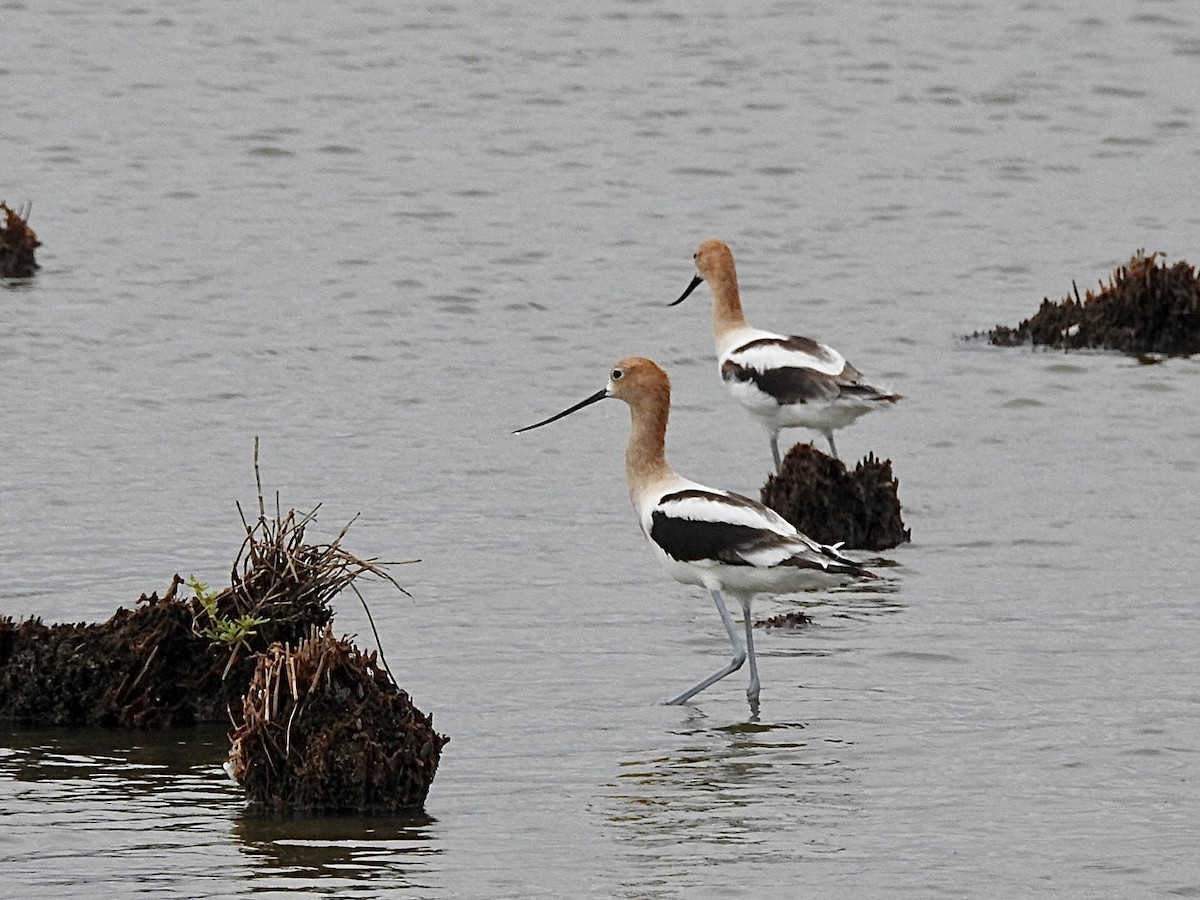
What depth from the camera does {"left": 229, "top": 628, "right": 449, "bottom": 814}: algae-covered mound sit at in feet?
27.6

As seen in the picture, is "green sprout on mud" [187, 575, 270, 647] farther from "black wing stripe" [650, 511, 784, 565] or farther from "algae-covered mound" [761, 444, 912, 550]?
"algae-covered mound" [761, 444, 912, 550]

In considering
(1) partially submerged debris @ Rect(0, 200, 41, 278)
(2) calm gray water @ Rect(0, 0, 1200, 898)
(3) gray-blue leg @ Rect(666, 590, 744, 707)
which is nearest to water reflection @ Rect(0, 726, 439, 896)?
(2) calm gray water @ Rect(0, 0, 1200, 898)

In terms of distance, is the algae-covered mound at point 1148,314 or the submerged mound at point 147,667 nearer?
the submerged mound at point 147,667

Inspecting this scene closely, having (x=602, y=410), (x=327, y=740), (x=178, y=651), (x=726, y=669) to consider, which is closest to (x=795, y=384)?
(x=602, y=410)

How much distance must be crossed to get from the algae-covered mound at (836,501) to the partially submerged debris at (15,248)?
995cm

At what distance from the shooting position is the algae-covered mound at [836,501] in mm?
13086

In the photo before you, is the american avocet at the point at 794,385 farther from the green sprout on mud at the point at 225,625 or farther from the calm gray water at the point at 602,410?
the green sprout on mud at the point at 225,625

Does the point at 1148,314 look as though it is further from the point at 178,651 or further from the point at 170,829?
the point at 170,829

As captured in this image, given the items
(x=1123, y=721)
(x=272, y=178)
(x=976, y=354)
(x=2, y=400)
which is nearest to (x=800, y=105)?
(x=272, y=178)

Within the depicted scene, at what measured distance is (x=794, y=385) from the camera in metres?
14.3

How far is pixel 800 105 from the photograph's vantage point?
29750 millimetres

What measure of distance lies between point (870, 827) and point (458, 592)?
13.5 ft

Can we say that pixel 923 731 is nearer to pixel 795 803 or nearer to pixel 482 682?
pixel 795 803

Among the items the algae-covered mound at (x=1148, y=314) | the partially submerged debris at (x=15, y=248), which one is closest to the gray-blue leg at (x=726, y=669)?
the algae-covered mound at (x=1148, y=314)
